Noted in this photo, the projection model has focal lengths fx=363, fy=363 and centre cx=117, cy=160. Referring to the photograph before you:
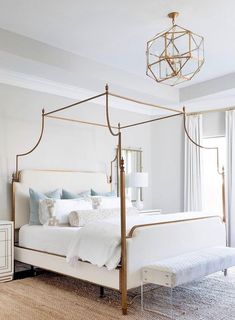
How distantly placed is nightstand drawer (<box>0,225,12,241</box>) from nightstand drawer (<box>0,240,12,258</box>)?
0.05 m

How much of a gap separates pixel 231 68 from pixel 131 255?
337cm

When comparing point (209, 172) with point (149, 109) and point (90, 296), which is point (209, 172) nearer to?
point (149, 109)

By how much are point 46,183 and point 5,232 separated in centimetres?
100

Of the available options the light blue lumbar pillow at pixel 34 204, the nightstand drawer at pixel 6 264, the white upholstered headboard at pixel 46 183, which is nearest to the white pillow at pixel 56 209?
the light blue lumbar pillow at pixel 34 204

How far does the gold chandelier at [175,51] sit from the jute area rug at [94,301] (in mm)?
2241

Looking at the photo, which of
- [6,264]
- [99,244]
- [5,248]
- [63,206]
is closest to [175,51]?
[63,206]

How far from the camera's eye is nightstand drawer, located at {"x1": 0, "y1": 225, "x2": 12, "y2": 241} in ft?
14.7

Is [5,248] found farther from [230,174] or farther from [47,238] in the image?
[230,174]

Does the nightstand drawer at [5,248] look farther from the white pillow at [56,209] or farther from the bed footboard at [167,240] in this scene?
the bed footboard at [167,240]

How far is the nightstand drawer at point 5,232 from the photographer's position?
14.7ft

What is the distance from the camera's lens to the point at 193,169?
6590 mm

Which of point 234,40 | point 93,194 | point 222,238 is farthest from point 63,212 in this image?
point 234,40

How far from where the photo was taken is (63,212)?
183 inches

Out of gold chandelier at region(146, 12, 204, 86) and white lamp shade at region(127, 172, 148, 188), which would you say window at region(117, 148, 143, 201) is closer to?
white lamp shade at region(127, 172, 148, 188)
